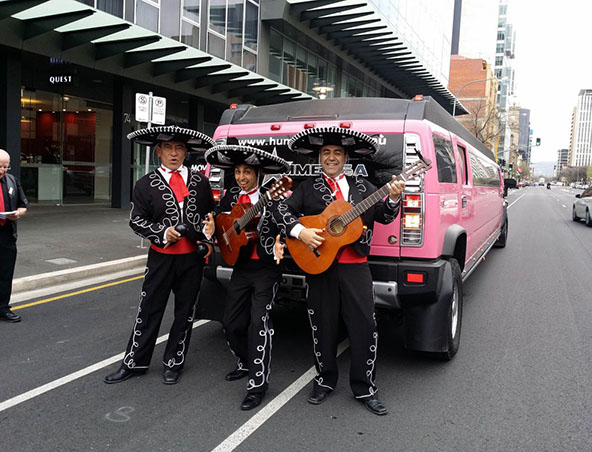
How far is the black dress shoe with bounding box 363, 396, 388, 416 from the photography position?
144 inches

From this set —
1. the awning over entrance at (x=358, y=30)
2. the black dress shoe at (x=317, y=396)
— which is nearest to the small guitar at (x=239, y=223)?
the black dress shoe at (x=317, y=396)

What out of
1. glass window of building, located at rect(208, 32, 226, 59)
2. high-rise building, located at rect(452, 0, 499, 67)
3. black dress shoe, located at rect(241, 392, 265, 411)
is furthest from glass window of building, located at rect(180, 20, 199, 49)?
high-rise building, located at rect(452, 0, 499, 67)

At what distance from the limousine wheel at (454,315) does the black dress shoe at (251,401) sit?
1.77m

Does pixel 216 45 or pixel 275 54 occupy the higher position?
pixel 275 54

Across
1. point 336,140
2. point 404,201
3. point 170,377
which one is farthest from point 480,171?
point 170,377

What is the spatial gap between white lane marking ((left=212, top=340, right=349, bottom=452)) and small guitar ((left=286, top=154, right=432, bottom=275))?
100cm

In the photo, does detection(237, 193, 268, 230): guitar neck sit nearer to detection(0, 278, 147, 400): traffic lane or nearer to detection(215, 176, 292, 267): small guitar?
detection(215, 176, 292, 267): small guitar

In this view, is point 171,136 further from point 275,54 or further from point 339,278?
point 275,54

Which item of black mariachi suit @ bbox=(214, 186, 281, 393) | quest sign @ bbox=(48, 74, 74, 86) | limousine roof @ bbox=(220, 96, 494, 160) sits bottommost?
black mariachi suit @ bbox=(214, 186, 281, 393)

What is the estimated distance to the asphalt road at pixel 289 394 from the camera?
329cm

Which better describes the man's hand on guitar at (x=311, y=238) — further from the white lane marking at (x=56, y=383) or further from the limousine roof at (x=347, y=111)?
the white lane marking at (x=56, y=383)

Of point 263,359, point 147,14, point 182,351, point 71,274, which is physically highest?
point 147,14

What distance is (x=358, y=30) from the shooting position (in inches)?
891

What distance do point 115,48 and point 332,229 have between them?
12.6 metres
